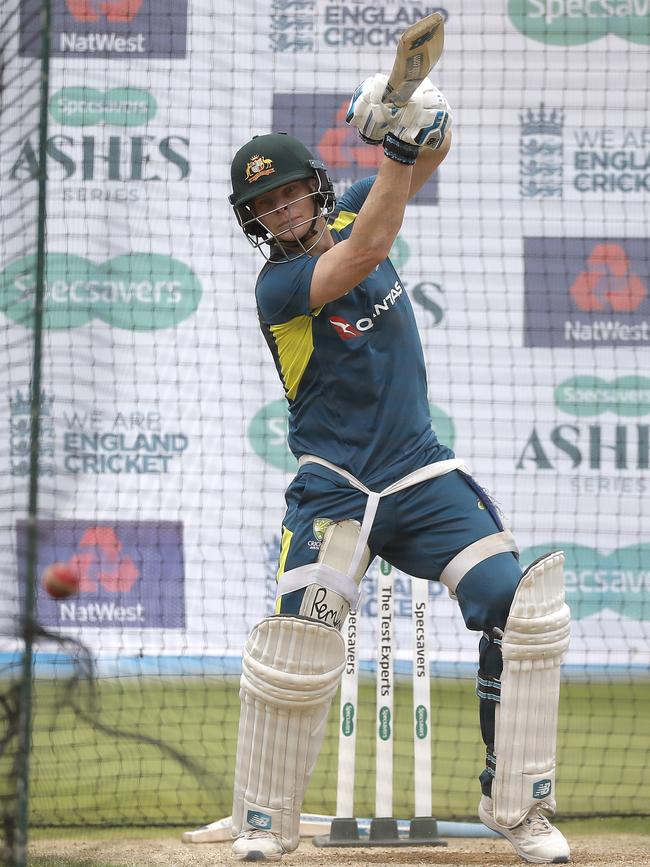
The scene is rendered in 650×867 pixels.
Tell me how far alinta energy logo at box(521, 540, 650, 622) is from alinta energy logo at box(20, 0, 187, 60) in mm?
3691

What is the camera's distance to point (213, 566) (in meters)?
7.28

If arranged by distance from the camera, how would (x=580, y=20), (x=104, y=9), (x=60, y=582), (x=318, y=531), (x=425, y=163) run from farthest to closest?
1. (x=580, y=20)
2. (x=104, y=9)
3. (x=425, y=163)
4. (x=318, y=531)
5. (x=60, y=582)

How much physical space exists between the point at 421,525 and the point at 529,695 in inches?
23.1

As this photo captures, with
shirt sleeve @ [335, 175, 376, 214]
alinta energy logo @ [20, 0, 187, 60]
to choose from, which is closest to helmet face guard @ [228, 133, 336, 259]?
shirt sleeve @ [335, 175, 376, 214]

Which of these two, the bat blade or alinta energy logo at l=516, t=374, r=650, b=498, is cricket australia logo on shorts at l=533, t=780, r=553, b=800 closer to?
the bat blade

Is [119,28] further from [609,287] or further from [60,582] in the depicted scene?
[60,582]

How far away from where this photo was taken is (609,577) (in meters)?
7.32

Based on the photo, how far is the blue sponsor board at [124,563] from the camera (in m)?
7.20

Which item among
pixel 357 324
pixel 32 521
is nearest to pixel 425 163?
pixel 357 324

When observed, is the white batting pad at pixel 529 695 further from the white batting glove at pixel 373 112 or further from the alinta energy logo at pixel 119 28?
the alinta energy logo at pixel 119 28

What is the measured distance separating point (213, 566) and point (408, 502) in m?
3.74

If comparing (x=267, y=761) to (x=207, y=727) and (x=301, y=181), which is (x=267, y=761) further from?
(x=207, y=727)

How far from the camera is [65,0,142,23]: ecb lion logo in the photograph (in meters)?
7.16

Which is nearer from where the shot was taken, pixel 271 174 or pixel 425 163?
pixel 271 174
